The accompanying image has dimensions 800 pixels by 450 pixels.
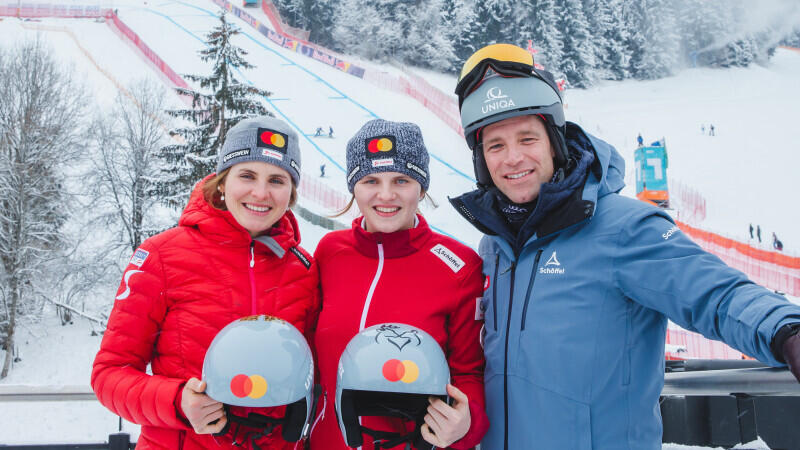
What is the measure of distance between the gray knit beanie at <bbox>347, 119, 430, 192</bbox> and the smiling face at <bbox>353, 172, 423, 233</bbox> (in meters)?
0.03

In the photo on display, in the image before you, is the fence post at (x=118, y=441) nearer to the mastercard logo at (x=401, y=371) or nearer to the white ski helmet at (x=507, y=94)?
the mastercard logo at (x=401, y=371)

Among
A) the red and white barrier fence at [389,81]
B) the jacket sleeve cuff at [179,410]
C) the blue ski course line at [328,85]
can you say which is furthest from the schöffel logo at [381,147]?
the red and white barrier fence at [389,81]

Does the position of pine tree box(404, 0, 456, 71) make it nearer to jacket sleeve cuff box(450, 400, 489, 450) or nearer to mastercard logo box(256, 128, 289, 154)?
mastercard logo box(256, 128, 289, 154)

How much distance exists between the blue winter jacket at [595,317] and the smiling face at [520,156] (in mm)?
158

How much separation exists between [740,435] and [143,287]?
8.08 feet

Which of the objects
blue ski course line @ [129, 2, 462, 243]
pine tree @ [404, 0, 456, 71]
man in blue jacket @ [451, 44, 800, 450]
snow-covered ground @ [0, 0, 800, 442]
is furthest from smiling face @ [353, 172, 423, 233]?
pine tree @ [404, 0, 456, 71]

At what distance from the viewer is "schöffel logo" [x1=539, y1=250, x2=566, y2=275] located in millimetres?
1684

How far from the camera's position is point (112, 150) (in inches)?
679

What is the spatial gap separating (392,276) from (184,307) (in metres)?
0.80

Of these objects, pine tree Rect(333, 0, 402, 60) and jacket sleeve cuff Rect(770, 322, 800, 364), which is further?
pine tree Rect(333, 0, 402, 60)

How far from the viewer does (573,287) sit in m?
1.63

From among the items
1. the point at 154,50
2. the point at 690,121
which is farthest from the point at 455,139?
the point at 154,50

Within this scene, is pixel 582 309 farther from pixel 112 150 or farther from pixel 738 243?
pixel 112 150

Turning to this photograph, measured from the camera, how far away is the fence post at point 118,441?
258cm
